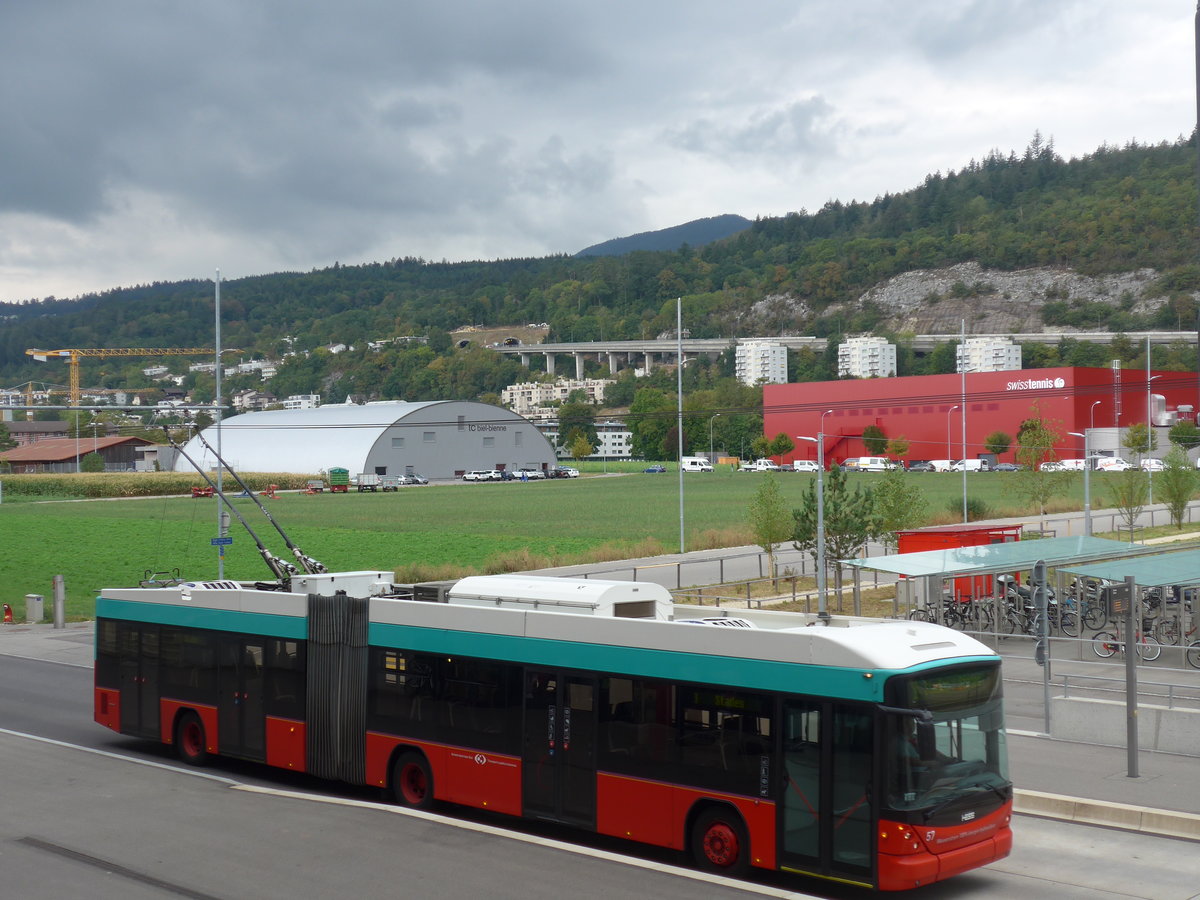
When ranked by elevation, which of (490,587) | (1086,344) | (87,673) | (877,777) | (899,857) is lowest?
(87,673)

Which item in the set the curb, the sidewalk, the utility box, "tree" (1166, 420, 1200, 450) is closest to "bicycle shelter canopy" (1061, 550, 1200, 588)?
the sidewalk

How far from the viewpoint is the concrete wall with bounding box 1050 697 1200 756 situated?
603 inches

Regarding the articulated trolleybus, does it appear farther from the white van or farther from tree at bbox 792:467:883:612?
the white van

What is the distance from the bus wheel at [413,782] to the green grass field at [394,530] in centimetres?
1909

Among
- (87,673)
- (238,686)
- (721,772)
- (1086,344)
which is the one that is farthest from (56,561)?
(1086,344)

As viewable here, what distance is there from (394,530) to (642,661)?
5390cm

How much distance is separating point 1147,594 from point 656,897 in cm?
2235

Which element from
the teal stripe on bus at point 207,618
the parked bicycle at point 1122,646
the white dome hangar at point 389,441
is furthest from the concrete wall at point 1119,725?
the white dome hangar at point 389,441

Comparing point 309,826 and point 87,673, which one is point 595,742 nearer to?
point 309,826

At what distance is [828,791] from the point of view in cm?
977

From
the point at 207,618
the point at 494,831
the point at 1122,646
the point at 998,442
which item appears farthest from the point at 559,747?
the point at 998,442

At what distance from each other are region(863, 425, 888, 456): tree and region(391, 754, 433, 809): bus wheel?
98226 millimetres

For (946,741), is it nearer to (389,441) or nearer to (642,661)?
(642,661)

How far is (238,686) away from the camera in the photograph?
1534 centimetres
